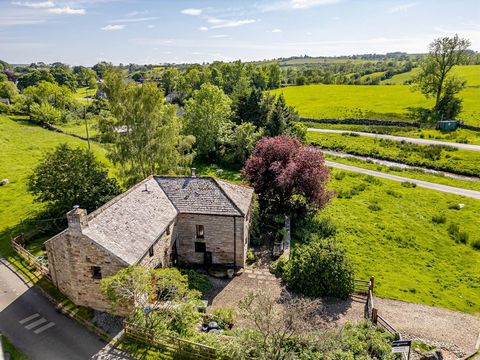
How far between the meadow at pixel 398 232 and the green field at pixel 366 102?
49647 millimetres

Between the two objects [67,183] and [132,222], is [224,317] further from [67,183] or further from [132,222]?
[67,183]

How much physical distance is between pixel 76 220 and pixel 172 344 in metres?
10.2

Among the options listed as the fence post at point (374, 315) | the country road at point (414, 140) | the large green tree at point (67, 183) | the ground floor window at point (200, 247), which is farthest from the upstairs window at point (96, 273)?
the country road at point (414, 140)

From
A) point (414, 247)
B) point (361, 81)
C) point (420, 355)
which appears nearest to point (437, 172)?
point (414, 247)

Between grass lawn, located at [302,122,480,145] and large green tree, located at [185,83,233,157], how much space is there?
38.4 meters

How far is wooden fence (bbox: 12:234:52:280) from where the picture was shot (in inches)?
1136

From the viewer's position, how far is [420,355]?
21875 mm

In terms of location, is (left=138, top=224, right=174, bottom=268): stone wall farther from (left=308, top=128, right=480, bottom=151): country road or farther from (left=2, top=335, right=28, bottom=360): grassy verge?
(left=308, top=128, right=480, bottom=151): country road

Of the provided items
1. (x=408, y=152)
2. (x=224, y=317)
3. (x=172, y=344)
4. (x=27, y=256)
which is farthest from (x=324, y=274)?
(x=408, y=152)

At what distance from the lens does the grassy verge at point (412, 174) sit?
173 ft

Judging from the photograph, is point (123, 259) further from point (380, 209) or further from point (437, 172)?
point (437, 172)

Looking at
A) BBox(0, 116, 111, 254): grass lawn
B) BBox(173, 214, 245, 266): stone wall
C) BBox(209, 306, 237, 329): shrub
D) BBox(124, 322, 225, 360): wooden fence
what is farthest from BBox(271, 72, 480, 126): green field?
BBox(124, 322, 225, 360): wooden fence

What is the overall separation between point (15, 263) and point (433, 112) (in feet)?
325

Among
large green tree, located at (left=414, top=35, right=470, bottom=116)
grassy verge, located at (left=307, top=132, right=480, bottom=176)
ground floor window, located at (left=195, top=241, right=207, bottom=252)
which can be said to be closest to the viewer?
ground floor window, located at (left=195, top=241, right=207, bottom=252)
